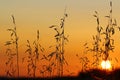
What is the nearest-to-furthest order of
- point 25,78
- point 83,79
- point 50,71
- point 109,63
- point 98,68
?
point 109,63 → point 98,68 → point 50,71 → point 25,78 → point 83,79

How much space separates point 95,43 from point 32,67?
1852 mm

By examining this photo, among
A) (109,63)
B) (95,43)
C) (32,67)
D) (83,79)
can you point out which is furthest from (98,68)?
(83,79)

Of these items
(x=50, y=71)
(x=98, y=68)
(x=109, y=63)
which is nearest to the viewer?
(x=109, y=63)

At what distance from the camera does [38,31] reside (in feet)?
32.1

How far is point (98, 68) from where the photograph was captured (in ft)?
28.5

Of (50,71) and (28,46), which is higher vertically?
(28,46)

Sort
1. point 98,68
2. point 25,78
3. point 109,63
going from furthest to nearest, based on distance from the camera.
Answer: point 25,78
point 98,68
point 109,63

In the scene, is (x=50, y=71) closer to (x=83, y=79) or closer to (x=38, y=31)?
(x=38, y=31)

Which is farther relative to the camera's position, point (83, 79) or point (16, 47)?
point (83, 79)

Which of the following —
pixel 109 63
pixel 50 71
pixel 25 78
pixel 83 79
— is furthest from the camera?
pixel 83 79

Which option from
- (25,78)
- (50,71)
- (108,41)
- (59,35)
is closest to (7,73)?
(25,78)

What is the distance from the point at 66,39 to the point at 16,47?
1344 millimetres

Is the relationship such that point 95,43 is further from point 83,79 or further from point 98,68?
point 83,79

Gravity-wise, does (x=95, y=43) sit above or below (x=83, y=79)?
above
